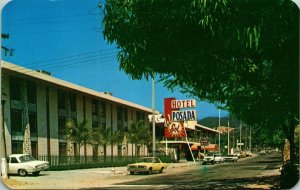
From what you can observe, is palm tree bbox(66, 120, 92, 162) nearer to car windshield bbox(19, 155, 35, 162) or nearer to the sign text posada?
car windshield bbox(19, 155, 35, 162)

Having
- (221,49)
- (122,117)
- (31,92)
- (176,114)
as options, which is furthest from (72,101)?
(221,49)

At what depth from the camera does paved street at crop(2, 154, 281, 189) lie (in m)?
12.6

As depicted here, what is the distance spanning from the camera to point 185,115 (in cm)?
1295

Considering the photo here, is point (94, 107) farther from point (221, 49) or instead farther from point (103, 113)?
point (221, 49)

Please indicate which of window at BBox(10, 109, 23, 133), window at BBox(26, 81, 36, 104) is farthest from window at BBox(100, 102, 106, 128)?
window at BBox(10, 109, 23, 133)

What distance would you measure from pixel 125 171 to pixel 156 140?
1194mm

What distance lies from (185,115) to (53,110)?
358cm

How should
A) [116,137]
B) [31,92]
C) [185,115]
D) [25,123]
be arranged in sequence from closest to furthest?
[25,123] < [185,115] < [31,92] < [116,137]

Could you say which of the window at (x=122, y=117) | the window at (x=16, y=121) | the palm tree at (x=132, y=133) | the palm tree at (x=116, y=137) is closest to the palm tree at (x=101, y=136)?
the palm tree at (x=116, y=137)

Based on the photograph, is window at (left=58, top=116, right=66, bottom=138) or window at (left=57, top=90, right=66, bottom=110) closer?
window at (left=58, top=116, right=66, bottom=138)

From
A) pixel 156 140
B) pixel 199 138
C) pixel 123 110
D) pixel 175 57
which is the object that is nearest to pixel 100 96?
pixel 123 110

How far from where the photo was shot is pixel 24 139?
1250 cm

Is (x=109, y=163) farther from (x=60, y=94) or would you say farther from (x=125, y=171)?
(x=60, y=94)

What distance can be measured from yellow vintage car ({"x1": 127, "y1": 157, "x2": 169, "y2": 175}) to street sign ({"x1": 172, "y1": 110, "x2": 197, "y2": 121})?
1.43m
